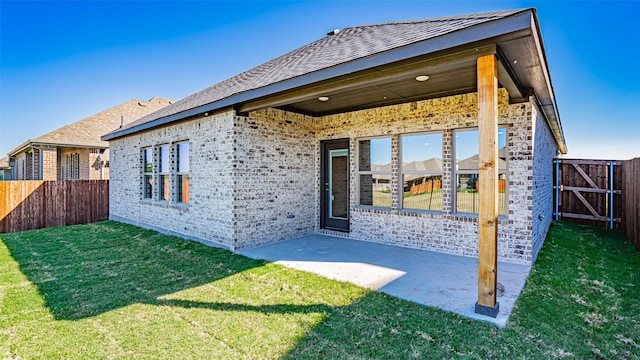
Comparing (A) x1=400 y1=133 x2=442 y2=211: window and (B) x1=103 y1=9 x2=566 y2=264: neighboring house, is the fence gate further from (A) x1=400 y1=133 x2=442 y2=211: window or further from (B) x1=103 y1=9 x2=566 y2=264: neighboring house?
(A) x1=400 y1=133 x2=442 y2=211: window

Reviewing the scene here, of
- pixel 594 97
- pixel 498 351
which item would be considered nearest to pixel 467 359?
pixel 498 351

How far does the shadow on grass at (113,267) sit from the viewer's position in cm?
386

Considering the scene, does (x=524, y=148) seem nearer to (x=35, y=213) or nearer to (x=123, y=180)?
(x=123, y=180)

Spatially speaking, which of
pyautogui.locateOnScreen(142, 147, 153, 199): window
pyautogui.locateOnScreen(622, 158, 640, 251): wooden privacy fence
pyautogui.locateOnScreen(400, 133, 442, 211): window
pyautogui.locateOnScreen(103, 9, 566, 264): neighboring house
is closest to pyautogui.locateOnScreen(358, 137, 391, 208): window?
pyautogui.locateOnScreen(103, 9, 566, 264): neighboring house

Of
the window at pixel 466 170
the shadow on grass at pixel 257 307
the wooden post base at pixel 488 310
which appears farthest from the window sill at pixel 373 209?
the shadow on grass at pixel 257 307

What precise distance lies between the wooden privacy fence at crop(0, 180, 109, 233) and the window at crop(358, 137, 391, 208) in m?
9.83

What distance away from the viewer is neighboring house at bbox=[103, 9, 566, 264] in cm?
391

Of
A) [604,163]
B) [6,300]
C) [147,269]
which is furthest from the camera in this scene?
[604,163]

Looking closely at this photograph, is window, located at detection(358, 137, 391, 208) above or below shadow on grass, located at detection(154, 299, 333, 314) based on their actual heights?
above

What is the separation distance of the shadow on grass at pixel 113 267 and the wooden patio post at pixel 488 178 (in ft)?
7.04

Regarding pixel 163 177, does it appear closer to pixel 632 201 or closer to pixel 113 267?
pixel 113 267

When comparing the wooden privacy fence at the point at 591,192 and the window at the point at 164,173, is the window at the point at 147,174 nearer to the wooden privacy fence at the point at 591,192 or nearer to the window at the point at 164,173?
the window at the point at 164,173

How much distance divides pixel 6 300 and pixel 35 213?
27.6 ft

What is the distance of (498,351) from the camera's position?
2682mm
